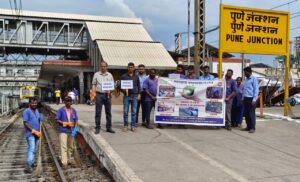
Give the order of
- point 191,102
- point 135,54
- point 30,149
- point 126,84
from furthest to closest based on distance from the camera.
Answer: point 135,54
point 191,102
point 126,84
point 30,149

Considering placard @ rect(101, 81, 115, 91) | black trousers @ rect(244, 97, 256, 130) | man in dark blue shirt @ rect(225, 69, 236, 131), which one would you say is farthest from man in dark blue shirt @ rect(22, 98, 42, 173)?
black trousers @ rect(244, 97, 256, 130)

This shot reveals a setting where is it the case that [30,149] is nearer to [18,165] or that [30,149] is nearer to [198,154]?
[18,165]

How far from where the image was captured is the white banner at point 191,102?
37.3 ft

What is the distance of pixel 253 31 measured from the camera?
13.3m

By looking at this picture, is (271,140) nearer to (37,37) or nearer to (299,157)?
(299,157)

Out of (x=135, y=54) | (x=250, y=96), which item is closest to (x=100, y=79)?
(x=250, y=96)

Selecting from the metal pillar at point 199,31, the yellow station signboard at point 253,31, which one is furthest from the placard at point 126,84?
the metal pillar at point 199,31

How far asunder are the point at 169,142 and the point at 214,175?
282 centimetres

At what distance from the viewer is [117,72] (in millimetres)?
33906

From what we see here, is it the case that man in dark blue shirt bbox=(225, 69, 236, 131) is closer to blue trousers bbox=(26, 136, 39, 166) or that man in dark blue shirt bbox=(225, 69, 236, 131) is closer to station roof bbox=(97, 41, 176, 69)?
blue trousers bbox=(26, 136, 39, 166)

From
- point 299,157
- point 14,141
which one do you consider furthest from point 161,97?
point 14,141

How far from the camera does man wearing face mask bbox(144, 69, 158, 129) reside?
11.1 metres

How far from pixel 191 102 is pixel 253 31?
12.4 ft

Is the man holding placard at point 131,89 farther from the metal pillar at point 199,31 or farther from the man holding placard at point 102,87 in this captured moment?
the metal pillar at point 199,31
